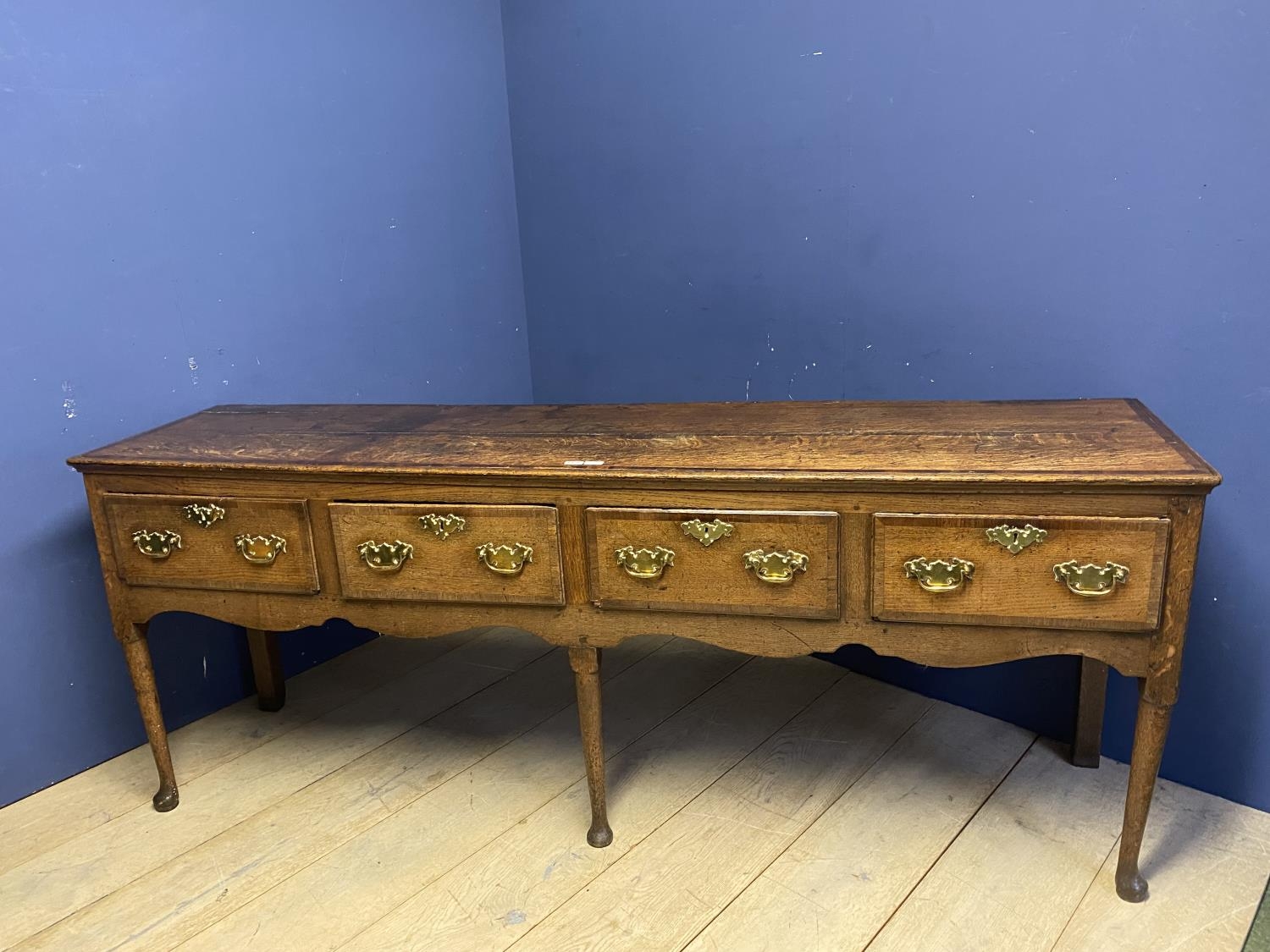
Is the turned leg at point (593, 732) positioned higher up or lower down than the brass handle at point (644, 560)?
lower down

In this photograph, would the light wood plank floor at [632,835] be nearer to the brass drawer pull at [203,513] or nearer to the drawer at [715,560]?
the drawer at [715,560]

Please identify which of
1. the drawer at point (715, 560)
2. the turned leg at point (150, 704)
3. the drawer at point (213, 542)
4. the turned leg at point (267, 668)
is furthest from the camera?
the turned leg at point (267, 668)

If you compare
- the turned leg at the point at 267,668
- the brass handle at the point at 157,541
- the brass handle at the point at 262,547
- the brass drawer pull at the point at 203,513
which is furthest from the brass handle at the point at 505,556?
the turned leg at the point at 267,668

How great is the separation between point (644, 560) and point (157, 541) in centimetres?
92

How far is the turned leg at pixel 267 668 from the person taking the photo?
7.67ft

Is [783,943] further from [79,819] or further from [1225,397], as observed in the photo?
[79,819]

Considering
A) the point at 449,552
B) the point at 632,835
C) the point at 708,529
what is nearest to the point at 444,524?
the point at 449,552

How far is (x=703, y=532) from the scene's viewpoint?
1.57m

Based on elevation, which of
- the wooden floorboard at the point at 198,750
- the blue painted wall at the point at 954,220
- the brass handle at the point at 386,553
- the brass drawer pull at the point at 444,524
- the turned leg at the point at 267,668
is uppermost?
the blue painted wall at the point at 954,220

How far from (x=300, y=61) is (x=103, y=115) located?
0.48 metres

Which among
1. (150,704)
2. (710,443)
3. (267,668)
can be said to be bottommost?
(267,668)

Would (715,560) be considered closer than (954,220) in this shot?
Yes

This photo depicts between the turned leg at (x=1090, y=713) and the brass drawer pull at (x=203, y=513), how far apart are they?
1644 mm

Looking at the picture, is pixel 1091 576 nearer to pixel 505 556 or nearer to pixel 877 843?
pixel 877 843
